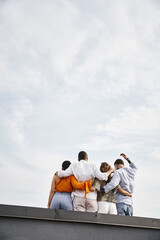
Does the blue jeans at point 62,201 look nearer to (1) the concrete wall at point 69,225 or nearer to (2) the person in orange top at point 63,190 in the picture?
(2) the person in orange top at point 63,190

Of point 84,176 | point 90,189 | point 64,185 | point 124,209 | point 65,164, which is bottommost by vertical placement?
point 124,209

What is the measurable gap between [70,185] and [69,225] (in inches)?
53.0

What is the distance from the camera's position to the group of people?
272 inches

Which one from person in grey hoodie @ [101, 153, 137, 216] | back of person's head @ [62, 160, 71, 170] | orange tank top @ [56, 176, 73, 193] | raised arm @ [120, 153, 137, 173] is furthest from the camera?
raised arm @ [120, 153, 137, 173]

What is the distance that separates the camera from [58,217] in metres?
5.82

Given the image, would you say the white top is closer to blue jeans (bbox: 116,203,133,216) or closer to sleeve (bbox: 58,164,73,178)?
sleeve (bbox: 58,164,73,178)

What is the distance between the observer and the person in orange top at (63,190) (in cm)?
690

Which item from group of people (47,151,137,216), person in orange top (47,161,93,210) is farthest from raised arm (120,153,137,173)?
person in orange top (47,161,93,210)

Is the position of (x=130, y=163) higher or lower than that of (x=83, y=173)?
higher

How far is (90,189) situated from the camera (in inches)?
274

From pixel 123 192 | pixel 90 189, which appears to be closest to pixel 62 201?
pixel 90 189

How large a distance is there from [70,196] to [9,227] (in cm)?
179

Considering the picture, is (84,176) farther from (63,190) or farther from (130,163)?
(130,163)

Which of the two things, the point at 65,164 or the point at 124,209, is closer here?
the point at 124,209
